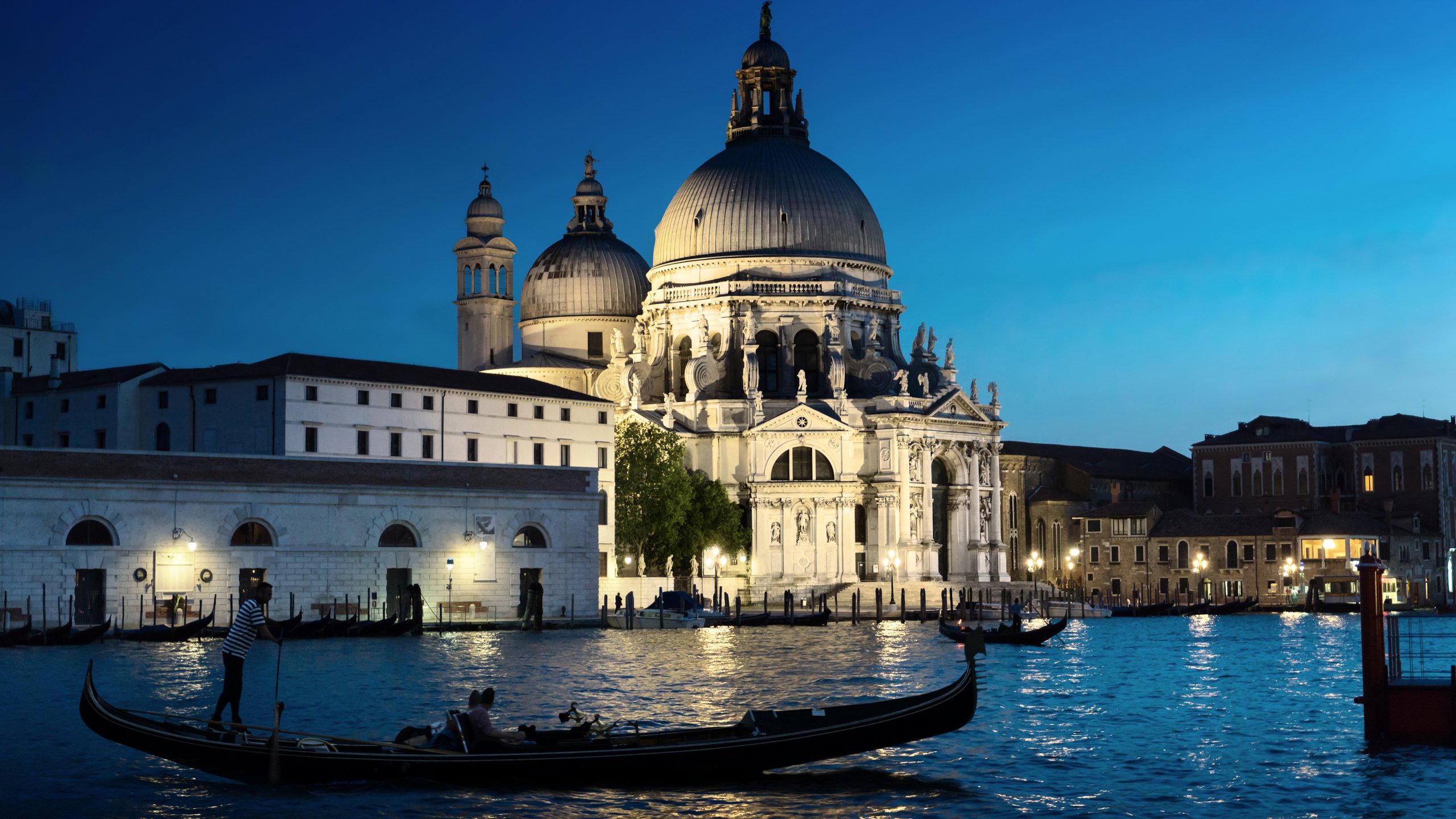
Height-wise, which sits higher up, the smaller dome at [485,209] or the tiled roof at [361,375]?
the smaller dome at [485,209]

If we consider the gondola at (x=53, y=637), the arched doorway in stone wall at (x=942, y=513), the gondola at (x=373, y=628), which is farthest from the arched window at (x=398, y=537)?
the arched doorway in stone wall at (x=942, y=513)

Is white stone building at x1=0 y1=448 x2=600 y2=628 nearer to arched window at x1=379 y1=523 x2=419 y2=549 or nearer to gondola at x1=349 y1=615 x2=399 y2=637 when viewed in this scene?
arched window at x1=379 y1=523 x2=419 y2=549

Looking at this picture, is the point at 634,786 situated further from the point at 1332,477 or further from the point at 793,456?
the point at 1332,477

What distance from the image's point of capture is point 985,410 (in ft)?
260

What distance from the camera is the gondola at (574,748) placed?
19422mm

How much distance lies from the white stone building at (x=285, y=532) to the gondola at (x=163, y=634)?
1.66 metres

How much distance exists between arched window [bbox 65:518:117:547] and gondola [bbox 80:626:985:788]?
87.3 feet

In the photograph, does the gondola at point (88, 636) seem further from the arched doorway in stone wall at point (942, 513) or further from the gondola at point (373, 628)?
the arched doorway in stone wall at point (942, 513)

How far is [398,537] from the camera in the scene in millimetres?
50562

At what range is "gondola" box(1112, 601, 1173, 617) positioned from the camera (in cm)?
7325

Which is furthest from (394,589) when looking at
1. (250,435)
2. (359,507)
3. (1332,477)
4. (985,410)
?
(1332,477)

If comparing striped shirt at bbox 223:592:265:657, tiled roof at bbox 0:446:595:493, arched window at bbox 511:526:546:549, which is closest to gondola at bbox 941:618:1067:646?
arched window at bbox 511:526:546:549

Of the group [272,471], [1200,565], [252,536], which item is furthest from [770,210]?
[252,536]

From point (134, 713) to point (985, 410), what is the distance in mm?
62064
